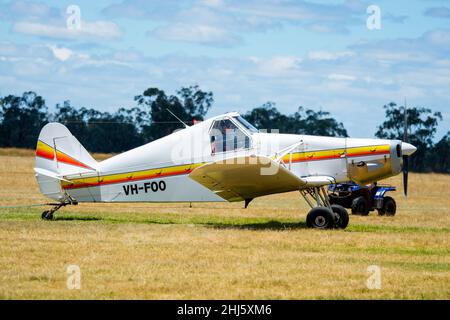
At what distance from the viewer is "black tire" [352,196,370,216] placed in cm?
2112

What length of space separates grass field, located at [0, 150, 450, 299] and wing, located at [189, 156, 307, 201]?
0.74m

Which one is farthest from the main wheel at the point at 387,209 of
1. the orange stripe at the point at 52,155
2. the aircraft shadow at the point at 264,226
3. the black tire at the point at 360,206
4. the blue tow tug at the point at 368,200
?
the orange stripe at the point at 52,155

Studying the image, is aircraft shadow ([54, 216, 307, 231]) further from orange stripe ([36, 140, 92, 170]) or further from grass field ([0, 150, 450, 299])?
orange stripe ([36, 140, 92, 170])

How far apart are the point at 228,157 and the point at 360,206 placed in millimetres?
6435

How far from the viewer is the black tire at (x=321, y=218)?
15492 mm

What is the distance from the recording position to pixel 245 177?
15.6 meters

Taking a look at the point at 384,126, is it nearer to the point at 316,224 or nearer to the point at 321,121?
the point at 321,121

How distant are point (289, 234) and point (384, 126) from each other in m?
59.4

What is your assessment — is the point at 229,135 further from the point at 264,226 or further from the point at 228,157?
the point at 264,226

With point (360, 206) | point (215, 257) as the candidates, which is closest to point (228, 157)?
point (215, 257)

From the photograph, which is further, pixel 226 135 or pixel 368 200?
pixel 368 200

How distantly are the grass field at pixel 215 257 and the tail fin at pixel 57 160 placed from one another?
2.65 feet

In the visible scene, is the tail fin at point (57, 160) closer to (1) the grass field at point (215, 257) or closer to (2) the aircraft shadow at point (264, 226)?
(1) the grass field at point (215, 257)

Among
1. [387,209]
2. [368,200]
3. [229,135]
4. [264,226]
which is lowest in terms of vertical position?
[264,226]
